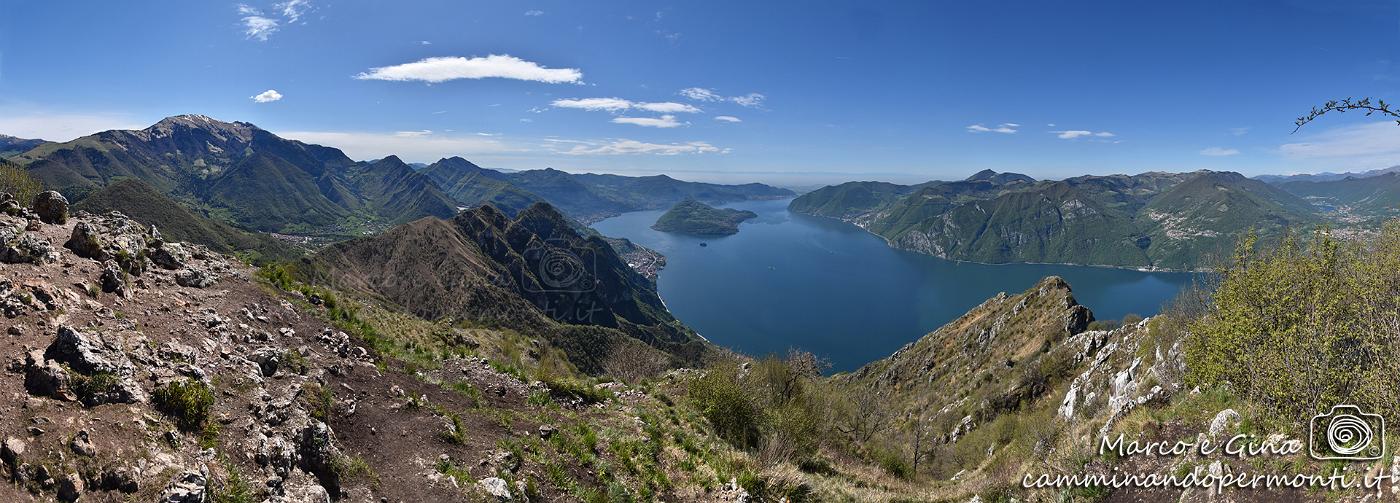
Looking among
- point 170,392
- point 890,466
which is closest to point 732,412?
point 890,466

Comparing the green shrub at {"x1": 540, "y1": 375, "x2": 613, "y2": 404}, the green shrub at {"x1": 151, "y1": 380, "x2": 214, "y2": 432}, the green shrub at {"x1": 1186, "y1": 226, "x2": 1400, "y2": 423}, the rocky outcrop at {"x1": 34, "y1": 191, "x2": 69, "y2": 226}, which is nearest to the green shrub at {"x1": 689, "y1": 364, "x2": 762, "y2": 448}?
the green shrub at {"x1": 540, "y1": 375, "x2": 613, "y2": 404}

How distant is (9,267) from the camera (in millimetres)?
12305

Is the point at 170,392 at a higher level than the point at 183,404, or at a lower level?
higher

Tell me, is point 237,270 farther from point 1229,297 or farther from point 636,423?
point 1229,297

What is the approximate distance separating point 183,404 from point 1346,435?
24600mm

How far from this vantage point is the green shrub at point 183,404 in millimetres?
9844

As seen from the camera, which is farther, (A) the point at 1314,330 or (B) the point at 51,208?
(B) the point at 51,208

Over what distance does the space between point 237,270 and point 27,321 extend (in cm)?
1219

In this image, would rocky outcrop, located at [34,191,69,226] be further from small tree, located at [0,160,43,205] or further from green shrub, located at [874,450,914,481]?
green shrub, located at [874,450,914,481]

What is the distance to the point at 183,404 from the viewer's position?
9.99 metres

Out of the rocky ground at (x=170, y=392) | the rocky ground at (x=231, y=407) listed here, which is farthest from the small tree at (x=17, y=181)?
the rocky ground at (x=170, y=392)

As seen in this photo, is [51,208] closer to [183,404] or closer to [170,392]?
[170,392]

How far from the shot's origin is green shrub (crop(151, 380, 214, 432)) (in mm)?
9844

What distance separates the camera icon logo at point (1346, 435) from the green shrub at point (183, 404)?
936 inches
